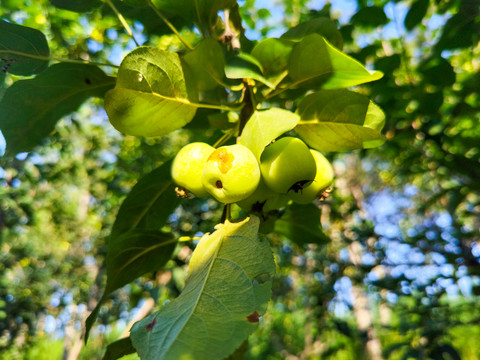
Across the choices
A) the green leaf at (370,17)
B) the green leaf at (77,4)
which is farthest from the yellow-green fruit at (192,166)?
the green leaf at (370,17)

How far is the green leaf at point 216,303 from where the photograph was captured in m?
0.55

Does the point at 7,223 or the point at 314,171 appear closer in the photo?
the point at 314,171

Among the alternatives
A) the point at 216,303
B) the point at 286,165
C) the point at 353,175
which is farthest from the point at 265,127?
the point at 353,175

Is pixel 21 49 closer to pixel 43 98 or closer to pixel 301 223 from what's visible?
pixel 43 98

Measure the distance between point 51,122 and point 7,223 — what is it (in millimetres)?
3310

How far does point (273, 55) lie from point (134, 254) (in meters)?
0.64

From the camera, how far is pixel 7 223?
3.81 m

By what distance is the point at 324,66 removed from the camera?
34.4 inches

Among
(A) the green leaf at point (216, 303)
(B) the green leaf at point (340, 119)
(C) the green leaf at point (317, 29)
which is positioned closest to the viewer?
(A) the green leaf at point (216, 303)

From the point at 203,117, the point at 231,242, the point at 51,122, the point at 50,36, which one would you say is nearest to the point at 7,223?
the point at 50,36

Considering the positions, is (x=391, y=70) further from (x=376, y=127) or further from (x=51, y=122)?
(x=51, y=122)

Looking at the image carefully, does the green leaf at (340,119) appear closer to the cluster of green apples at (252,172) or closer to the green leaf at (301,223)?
the cluster of green apples at (252,172)

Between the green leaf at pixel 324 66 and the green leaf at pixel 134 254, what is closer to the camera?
the green leaf at pixel 324 66

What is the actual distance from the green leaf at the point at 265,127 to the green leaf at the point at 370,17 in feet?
3.40
